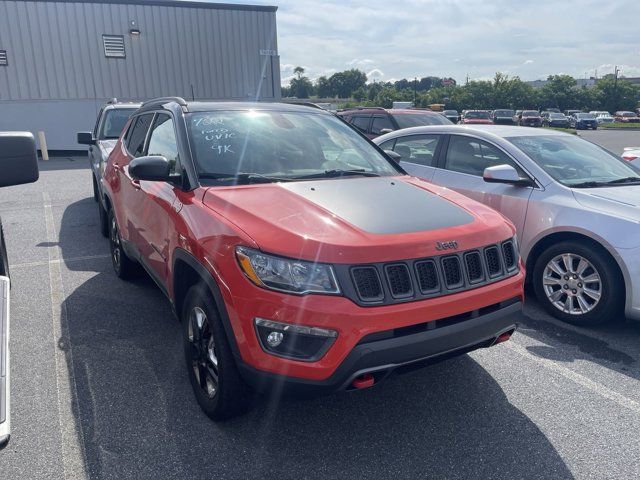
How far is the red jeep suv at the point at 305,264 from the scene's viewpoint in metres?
2.27

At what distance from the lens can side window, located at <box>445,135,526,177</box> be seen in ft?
16.2

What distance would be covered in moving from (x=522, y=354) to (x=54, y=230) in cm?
656

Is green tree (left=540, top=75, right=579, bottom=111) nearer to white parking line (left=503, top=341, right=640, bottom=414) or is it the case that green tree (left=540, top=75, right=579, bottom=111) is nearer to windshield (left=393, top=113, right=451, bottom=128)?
windshield (left=393, top=113, right=451, bottom=128)

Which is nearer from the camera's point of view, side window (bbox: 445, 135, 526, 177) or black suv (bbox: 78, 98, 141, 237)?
side window (bbox: 445, 135, 526, 177)

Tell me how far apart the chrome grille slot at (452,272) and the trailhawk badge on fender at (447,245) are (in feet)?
0.16

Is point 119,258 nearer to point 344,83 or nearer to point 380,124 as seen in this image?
point 380,124

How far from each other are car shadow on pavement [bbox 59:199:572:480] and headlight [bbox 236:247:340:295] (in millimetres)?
561

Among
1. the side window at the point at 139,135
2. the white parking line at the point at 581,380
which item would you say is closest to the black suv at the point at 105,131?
the side window at the point at 139,135

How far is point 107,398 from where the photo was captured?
304 cm

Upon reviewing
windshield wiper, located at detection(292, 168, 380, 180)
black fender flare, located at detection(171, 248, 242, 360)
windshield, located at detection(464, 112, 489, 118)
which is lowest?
windshield, located at detection(464, 112, 489, 118)

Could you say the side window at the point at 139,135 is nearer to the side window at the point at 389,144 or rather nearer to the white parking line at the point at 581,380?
the side window at the point at 389,144

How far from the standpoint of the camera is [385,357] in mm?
2266

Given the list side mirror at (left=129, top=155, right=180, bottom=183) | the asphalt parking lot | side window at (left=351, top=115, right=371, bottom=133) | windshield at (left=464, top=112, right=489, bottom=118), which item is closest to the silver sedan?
the asphalt parking lot

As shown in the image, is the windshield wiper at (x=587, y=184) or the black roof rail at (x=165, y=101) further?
the windshield wiper at (x=587, y=184)
